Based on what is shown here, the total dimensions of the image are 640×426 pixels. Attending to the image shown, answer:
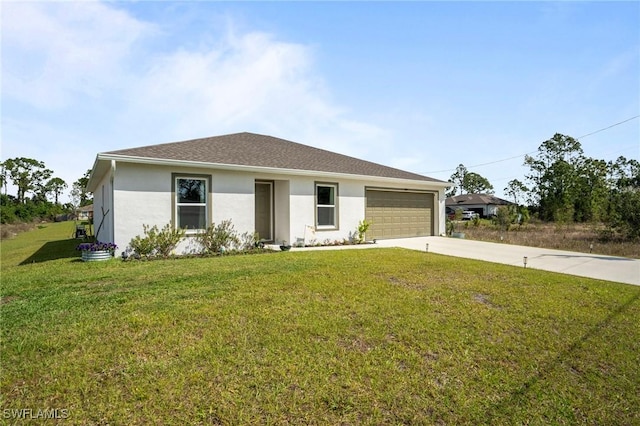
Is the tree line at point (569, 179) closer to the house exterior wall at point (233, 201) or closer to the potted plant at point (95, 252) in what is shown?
the house exterior wall at point (233, 201)

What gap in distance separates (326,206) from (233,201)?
3.78 m

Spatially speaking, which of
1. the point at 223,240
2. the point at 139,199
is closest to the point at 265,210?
the point at 223,240

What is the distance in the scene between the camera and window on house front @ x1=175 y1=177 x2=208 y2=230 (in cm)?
967

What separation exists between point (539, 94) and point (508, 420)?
15.1 meters

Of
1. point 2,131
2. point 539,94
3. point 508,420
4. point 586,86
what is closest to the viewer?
point 508,420

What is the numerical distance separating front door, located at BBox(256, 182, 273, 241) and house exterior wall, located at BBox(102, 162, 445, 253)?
245mm

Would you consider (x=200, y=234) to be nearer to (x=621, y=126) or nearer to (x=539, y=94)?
(x=539, y=94)

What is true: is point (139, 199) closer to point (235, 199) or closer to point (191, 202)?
point (191, 202)

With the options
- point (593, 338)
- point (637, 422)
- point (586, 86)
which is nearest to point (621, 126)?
point (586, 86)

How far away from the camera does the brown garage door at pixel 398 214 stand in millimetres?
13961

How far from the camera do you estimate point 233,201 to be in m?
10.5

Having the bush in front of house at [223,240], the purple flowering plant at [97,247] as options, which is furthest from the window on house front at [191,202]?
the purple flowering plant at [97,247]

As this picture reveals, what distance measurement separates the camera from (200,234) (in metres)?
9.87

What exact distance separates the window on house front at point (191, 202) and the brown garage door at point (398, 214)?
681cm
